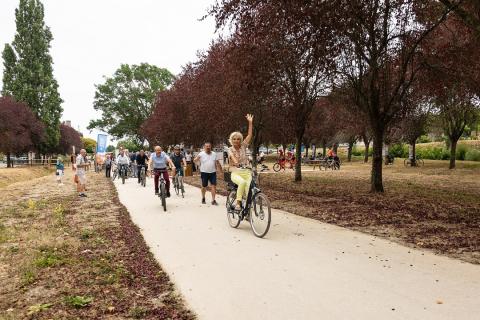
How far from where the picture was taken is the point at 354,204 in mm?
12305

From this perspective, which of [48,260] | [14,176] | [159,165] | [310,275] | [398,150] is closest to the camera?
[310,275]

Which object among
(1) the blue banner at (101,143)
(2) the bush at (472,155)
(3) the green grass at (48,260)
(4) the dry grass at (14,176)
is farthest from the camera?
(1) the blue banner at (101,143)

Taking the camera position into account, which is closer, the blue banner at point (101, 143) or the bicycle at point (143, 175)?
the bicycle at point (143, 175)

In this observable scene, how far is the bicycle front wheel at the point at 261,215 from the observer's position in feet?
24.6

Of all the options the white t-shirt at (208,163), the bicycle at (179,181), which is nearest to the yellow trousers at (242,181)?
the white t-shirt at (208,163)

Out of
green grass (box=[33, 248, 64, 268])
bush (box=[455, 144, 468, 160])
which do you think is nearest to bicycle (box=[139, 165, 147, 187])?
green grass (box=[33, 248, 64, 268])

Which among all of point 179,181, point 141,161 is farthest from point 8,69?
point 179,181

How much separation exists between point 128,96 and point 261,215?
69108 millimetres

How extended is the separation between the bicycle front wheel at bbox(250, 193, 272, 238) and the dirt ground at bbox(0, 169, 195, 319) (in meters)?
2.06

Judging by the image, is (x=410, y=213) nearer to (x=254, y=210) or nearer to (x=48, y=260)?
(x=254, y=210)

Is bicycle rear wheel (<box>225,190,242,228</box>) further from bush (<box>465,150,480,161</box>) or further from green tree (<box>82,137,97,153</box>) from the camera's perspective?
green tree (<box>82,137,97,153</box>)

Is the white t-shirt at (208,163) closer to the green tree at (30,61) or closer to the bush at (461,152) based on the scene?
the bush at (461,152)

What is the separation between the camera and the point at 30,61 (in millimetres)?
52531

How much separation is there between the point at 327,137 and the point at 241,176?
4915 centimetres
